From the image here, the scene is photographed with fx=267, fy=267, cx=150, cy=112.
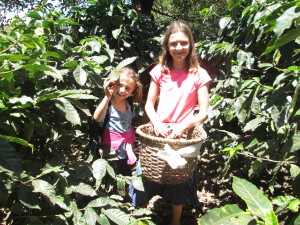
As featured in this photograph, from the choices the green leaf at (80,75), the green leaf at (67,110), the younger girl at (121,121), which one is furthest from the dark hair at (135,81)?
the green leaf at (67,110)

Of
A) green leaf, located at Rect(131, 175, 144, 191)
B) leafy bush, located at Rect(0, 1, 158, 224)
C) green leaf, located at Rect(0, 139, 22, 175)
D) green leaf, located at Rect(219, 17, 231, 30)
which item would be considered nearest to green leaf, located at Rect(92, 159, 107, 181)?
leafy bush, located at Rect(0, 1, 158, 224)

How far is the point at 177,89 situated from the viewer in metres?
1.93

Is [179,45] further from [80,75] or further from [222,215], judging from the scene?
[222,215]

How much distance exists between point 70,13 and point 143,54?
0.95m

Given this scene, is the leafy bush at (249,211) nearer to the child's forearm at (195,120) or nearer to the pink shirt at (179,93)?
the child's forearm at (195,120)

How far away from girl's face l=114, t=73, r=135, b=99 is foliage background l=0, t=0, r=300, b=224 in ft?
0.42

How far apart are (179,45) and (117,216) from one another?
3.92 feet

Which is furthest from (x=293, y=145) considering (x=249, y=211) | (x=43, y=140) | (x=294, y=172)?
(x=43, y=140)

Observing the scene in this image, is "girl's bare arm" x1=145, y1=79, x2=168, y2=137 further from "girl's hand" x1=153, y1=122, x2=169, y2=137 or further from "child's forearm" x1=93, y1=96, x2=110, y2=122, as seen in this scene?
"child's forearm" x1=93, y1=96, x2=110, y2=122

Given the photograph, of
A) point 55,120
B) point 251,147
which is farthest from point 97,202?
point 251,147

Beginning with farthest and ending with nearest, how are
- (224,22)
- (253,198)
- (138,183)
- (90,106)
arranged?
(224,22) → (90,106) → (138,183) → (253,198)

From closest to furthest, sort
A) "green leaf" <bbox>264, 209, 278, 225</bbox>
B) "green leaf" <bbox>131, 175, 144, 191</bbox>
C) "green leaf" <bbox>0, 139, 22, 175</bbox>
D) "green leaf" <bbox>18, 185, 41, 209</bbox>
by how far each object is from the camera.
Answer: "green leaf" <bbox>264, 209, 278, 225</bbox> < "green leaf" <bbox>0, 139, 22, 175</bbox> < "green leaf" <bbox>18, 185, 41, 209</bbox> < "green leaf" <bbox>131, 175, 144, 191</bbox>

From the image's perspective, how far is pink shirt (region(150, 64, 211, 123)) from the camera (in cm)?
191

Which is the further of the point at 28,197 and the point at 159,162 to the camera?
the point at 159,162
